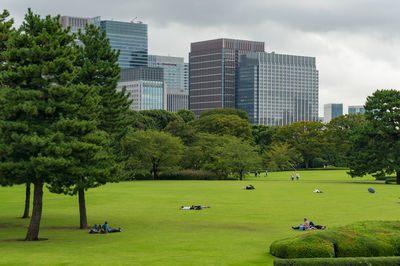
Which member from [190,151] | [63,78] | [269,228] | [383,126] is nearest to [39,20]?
[63,78]

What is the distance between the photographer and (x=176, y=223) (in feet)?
133

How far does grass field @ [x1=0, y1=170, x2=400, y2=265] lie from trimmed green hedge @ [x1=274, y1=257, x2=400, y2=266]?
3.32 meters

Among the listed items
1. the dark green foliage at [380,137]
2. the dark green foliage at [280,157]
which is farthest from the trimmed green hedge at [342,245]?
the dark green foliage at [280,157]

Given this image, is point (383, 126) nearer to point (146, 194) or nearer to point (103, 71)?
point (146, 194)

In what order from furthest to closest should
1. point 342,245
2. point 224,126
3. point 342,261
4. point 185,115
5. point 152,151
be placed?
1. point 185,115
2. point 224,126
3. point 152,151
4. point 342,245
5. point 342,261

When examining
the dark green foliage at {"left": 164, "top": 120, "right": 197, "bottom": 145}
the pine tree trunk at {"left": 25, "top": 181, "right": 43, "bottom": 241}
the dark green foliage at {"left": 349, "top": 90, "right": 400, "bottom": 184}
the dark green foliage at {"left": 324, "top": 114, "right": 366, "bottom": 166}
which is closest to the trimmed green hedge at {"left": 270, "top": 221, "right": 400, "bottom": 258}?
the pine tree trunk at {"left": 25, "top": 181, "right": 43, "bottom": 241}

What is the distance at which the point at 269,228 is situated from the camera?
36656 mm

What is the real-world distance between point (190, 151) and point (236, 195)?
160 feet

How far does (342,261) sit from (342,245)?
8.18 ft

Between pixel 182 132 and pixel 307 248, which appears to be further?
pixel 182 132

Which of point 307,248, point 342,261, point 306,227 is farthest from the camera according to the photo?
point 306,227

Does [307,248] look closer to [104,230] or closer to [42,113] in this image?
[104,230]

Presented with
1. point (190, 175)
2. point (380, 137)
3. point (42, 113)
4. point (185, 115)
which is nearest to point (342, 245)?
point (42, 113)

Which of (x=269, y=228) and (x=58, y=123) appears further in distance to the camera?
(x=269, y=228)
